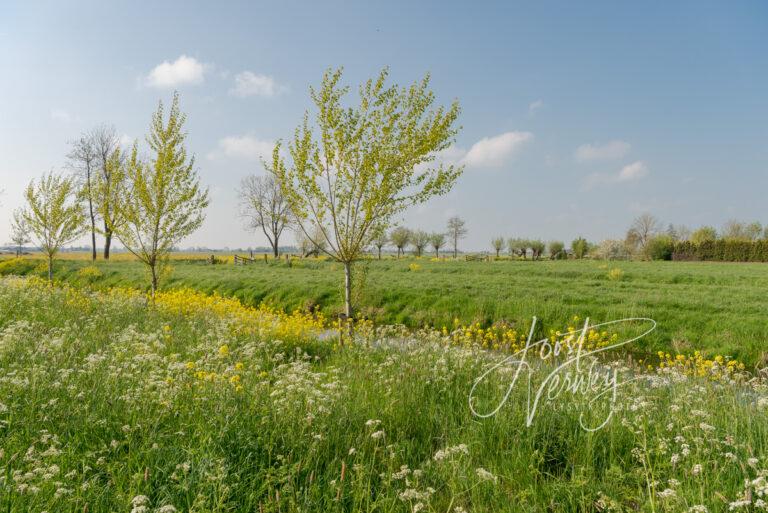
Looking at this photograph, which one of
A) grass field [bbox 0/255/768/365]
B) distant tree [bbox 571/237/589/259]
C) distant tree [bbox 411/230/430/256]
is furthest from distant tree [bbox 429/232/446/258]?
grass field [bbox 0/255/768/365]

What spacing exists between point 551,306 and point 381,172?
9.08 metres

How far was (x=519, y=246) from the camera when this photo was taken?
3378 inches

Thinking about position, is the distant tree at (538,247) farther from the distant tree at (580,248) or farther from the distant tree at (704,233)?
the distant tree at (704,233)

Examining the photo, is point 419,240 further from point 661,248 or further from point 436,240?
point 661,248

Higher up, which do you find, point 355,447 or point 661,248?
point 661,248

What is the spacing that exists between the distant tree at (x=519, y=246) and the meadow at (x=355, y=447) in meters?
80.4

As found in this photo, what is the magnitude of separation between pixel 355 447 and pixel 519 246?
285 ft

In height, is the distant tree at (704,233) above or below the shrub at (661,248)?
above

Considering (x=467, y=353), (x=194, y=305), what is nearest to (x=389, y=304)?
(x=194, y=305)

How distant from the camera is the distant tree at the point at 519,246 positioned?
8381 centimetres

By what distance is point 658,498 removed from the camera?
3.35 metres

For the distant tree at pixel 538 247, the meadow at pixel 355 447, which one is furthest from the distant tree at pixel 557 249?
the meadow at pixel 355 447

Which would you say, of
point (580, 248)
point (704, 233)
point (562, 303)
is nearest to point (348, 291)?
point (562, 303)

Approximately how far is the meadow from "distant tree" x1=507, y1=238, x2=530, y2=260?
264ft
